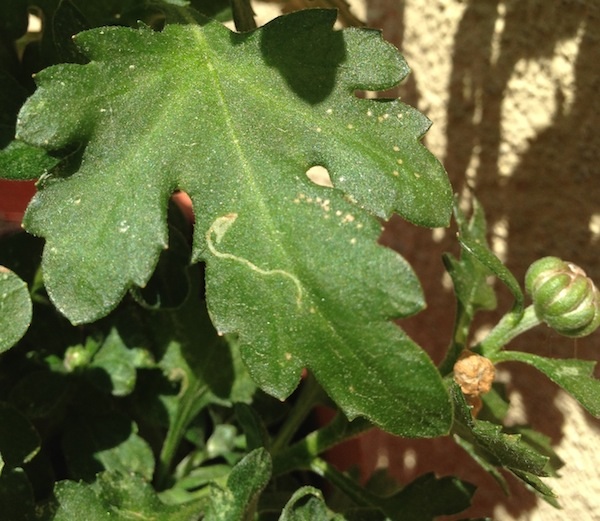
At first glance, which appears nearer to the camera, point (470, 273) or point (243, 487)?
point (243, 487)

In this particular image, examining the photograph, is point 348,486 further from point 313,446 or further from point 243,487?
point 243,487

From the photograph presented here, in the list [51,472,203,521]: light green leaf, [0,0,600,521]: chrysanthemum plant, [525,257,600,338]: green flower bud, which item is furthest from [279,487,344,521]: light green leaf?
[525,257,600,338]: green flower bud

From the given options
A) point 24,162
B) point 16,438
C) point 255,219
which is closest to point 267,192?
point 255,219

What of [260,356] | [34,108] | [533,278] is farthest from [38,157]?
[533,278]

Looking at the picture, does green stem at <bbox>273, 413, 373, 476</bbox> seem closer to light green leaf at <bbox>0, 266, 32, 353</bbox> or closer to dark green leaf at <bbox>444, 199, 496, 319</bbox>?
dark green leaf at <bbox>444, 199, 496, 319</bbox>

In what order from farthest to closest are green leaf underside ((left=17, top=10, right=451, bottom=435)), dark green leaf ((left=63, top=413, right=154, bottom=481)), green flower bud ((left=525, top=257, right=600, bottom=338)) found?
1. dark green leaf ((left=63, top=413, right=154, bottom=481))
2. green flower bud ((left=525, top=257, right=600, bottom=338))
3. green leaf underside ((left=17, top=10, right=451, bottom=435))

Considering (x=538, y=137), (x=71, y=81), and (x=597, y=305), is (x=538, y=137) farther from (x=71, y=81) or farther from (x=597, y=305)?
(x=71, y=81)

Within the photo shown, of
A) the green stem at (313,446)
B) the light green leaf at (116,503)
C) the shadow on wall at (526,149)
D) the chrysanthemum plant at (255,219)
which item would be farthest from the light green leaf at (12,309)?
the shadow on wall at (526,149)

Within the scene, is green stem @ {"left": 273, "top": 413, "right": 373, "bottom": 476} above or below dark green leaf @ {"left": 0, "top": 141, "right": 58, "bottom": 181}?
below
